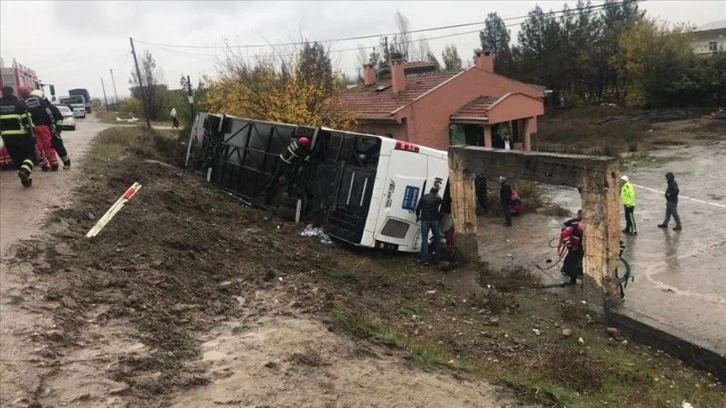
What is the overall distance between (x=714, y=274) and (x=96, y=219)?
1118cm

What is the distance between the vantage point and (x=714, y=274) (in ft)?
35.8

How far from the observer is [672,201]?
46.6ft

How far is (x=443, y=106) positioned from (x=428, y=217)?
1256 centimetres

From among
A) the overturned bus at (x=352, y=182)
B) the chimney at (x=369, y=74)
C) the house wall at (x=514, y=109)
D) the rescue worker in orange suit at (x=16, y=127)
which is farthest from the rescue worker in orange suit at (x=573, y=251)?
the chimney at (x=369, y=74)

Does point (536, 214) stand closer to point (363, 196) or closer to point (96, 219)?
point (363, 196)

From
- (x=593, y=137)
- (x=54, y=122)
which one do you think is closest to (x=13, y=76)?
(x=54, y=122)

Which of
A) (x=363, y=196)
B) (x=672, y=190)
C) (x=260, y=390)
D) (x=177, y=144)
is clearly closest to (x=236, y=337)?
(x=260, y=390)

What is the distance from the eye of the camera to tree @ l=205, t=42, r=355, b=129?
20.2 m

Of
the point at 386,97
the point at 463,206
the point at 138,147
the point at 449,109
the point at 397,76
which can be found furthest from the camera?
the point at 386,97

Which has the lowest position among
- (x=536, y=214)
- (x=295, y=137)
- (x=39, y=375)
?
(x=536, y=214)

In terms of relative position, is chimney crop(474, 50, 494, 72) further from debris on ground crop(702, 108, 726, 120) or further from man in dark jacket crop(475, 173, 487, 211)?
debris on ground crop(702, 108, 726, 120)

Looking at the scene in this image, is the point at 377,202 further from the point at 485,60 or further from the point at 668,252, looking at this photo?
the point at 485,60

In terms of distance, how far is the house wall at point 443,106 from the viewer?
2227cm

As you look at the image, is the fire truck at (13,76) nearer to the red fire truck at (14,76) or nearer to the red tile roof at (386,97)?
the red fire truck at (14,76)
